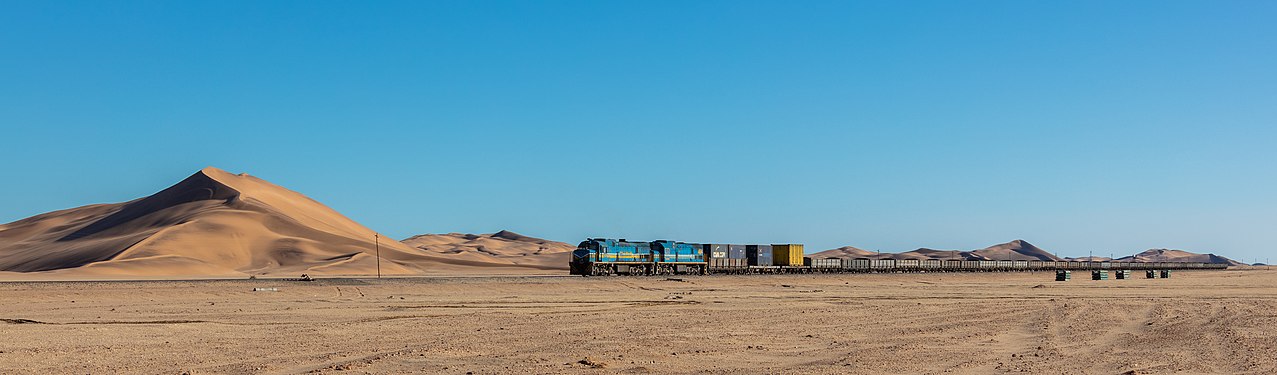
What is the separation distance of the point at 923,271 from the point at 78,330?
281ft

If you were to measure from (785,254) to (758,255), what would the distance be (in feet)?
13.4

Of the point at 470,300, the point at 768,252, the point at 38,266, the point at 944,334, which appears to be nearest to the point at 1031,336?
the point at 944,334

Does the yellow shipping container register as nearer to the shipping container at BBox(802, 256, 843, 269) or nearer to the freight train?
the freight train

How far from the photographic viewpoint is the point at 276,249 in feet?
392

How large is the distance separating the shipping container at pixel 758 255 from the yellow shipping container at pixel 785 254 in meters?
1.34

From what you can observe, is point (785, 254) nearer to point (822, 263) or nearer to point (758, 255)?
point (758, 255)

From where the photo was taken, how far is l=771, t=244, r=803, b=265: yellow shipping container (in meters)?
92.5

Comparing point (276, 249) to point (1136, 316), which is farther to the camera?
point (276, 249)

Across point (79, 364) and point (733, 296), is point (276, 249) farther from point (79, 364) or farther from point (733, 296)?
point (79, 364)

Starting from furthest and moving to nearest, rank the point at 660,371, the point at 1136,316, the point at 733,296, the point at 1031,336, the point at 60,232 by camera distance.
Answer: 1. the point at 60,232
2. the point at 733,296
3. the point at 1136,316
4. the point at 1031,336
5. the point at 660,371

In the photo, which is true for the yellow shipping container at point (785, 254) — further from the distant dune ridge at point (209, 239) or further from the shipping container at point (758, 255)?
the distant dune ridge at point (209, 239)

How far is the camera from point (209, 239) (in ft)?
393

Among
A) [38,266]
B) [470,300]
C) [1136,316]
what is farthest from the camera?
[38,266]

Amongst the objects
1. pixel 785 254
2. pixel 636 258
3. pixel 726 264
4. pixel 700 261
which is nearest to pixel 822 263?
pixel 785 254
